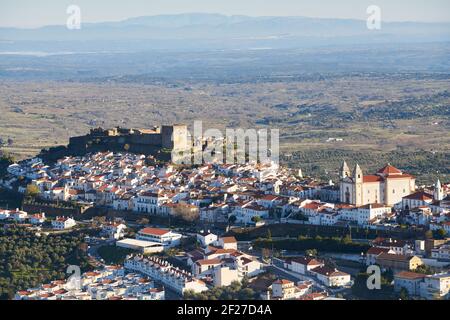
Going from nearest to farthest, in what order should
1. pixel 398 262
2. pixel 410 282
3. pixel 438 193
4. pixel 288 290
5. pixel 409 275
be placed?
pixel 288 290 < pixel 410 282 < pixel 409 275 < pixel 398 262 < pixel 438 193

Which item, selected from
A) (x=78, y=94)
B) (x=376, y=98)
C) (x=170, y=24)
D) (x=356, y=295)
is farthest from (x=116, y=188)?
(x=170, y=24)

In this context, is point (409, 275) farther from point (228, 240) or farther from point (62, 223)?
point (62, 223)

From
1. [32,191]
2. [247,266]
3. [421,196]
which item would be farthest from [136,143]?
[247,266]

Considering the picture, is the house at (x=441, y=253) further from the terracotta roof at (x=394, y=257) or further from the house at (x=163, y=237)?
the house at (x=163, y=237)

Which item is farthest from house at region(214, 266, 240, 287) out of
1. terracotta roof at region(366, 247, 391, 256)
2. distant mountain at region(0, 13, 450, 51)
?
distant mountain at region(0, 13, 450, 51)

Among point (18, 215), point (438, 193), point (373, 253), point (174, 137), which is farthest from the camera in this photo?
point (174, 137)
